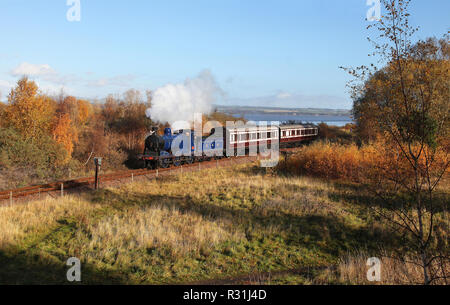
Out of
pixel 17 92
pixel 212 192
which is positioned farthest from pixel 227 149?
pixel 17 92

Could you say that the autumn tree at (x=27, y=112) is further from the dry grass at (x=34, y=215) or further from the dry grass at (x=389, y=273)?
the dry grass at (x=389, y=273)

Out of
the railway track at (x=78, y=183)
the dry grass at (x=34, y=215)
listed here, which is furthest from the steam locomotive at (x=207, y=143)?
the dry grass at (x=34, y=215)

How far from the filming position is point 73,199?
15.9 metres

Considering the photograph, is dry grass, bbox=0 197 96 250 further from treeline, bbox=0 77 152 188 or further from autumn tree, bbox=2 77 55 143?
autumn tree, bbox=2 77 55 143

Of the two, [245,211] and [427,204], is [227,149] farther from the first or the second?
[427,204]

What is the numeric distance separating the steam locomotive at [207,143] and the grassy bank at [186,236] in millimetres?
6158

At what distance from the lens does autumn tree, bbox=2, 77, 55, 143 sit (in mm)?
31203

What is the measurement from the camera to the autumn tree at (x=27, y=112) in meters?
31.2

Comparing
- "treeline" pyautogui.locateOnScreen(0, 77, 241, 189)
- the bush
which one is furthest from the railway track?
the bush

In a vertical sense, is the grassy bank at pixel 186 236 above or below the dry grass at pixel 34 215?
below

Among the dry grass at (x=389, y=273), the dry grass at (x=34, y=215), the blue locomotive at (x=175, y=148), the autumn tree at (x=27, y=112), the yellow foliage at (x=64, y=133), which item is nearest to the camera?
the dry grass at (x=389, y=273)

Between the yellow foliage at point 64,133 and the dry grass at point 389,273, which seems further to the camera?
the yellow foliage at point 64,133

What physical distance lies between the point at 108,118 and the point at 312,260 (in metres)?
52.4

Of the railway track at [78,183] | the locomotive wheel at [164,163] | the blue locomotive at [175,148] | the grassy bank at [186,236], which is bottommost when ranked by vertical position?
the grassy bank at [186,236]
